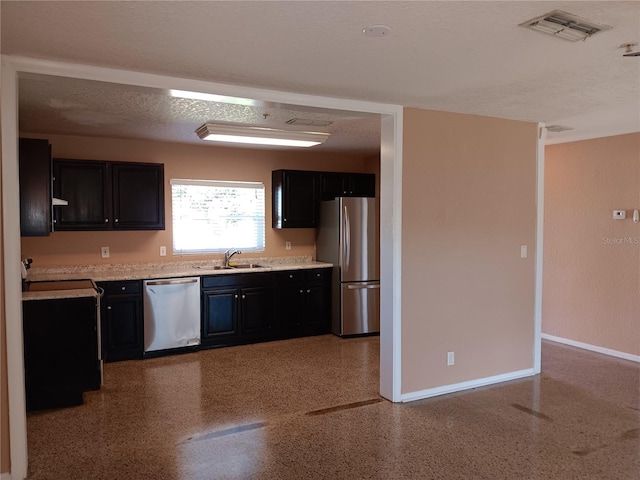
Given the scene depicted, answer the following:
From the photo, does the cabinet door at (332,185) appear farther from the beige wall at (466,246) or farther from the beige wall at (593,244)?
the beige wall at (466,246)

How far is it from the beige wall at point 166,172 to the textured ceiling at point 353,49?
1636 mm

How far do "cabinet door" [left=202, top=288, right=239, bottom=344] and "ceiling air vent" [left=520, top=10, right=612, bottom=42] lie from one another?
4311 mm

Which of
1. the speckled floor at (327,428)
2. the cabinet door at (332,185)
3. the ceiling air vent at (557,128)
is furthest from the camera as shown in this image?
the cabinet door at (332,185)

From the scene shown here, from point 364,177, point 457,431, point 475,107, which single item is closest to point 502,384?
point 457,431

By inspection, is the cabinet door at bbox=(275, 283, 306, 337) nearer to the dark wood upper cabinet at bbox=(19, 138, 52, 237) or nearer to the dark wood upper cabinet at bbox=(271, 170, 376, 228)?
the dark wood upper cabinet at bbox=(271, 170, 376, 228)

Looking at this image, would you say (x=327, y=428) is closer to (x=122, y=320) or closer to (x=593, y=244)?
(x=122, y=320)

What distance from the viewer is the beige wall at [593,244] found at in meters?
5.19

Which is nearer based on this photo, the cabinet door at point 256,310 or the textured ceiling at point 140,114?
the textured ceiling at point 140,114

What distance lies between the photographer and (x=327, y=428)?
11.4ft

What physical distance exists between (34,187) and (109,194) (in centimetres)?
187

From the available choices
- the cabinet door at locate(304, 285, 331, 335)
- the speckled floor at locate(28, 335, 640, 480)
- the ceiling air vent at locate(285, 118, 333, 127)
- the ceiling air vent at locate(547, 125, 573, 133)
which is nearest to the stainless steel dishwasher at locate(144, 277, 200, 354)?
the speckled floor at locate(28, 335, 640, 480)

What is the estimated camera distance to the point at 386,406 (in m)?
3.88

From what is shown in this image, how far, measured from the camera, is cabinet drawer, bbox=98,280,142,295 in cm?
503

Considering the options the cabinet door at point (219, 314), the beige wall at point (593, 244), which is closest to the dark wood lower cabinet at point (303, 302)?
the cabinet door at point (219, 314)
